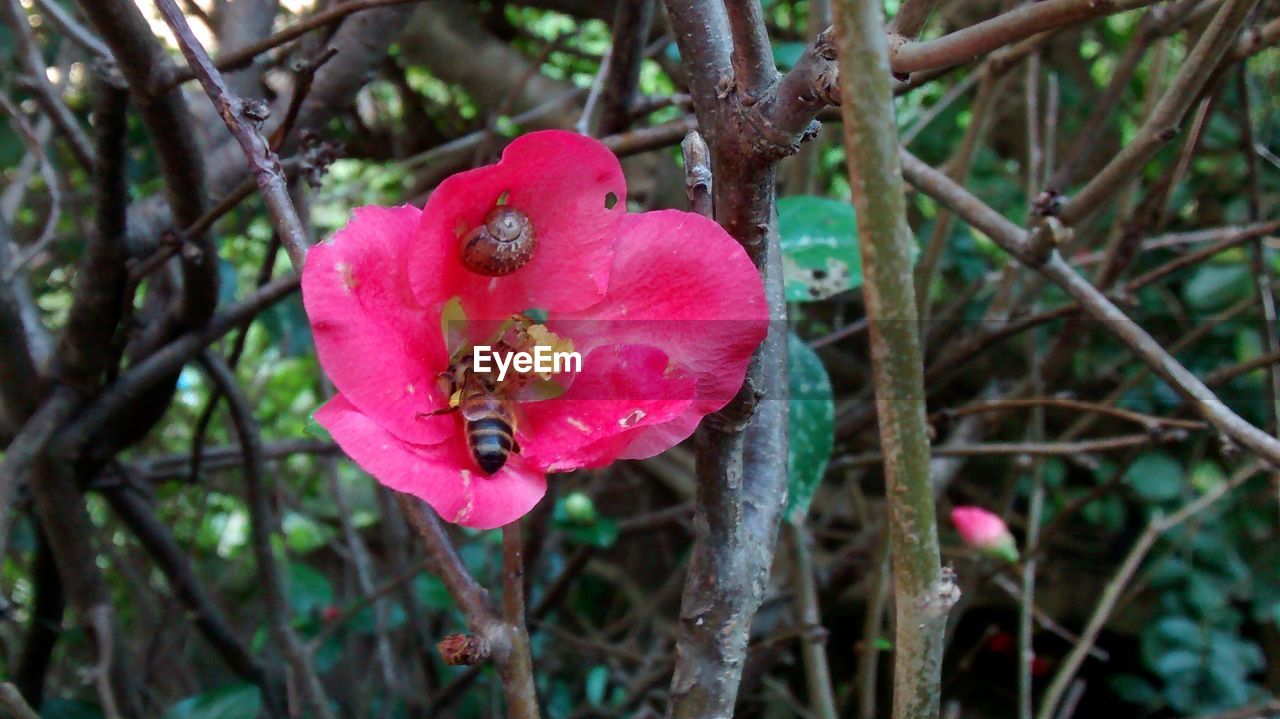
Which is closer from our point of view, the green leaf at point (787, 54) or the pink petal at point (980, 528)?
the pink petal at point (980, 528)

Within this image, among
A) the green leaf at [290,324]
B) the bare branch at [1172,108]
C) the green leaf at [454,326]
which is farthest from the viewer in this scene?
the green leaf at [290,324]

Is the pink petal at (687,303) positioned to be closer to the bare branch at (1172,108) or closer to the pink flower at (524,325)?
the pink flower at (524,325)

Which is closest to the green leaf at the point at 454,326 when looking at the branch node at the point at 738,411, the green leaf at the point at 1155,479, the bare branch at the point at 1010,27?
the branch node at the point at 738,411

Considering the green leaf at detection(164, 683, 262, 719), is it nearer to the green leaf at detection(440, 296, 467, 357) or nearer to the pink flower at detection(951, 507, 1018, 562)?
the green leaf at detection(440, 296, 467, 357)

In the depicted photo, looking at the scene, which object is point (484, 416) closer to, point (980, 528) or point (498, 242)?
point (498, 242)

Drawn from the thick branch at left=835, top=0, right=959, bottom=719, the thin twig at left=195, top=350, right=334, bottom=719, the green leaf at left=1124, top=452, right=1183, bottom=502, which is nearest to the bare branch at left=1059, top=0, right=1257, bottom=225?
the thick branch at left=835, top=0, right=959, bottom=719

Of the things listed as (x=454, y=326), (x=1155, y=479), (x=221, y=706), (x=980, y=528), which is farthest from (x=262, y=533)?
(x=1155, y=479)
